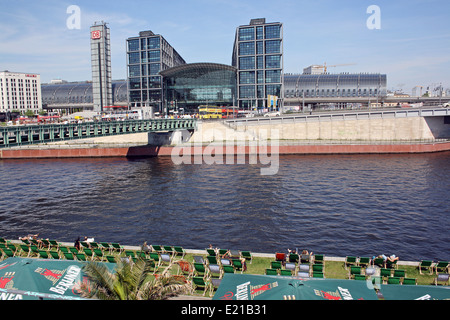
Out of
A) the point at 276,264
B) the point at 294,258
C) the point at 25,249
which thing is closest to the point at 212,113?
the point at 25,249

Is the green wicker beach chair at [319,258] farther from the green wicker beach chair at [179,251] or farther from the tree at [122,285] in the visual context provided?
the tree at [122,285]

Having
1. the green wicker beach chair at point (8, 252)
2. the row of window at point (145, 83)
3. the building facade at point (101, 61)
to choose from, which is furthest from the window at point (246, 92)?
the green wicker beach chair at point (8, 252)

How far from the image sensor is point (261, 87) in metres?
119

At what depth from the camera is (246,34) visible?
4626 inches

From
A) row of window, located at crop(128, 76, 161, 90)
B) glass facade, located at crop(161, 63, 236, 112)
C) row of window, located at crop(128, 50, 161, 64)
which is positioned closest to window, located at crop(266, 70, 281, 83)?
glass facade, located at crop(161, 63, 236, 112)

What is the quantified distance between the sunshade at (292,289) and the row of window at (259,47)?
112m

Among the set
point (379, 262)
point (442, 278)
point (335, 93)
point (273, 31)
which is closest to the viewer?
point (442, 278)

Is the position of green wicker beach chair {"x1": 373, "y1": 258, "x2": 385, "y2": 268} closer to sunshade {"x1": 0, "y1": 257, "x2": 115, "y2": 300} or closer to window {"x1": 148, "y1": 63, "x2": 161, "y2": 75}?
sunshade {"x1": 0, "y1": 257, "x2": 115, "y2": 300}

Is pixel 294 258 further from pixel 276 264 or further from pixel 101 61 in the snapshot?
pixel 101 61

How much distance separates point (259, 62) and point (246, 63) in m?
4.38

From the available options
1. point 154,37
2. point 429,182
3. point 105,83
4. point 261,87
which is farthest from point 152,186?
point 154,37

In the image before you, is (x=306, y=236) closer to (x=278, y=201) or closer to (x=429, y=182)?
(x=278, y=201)

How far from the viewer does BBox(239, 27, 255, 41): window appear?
11694cm

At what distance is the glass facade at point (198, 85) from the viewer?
4815 inches
